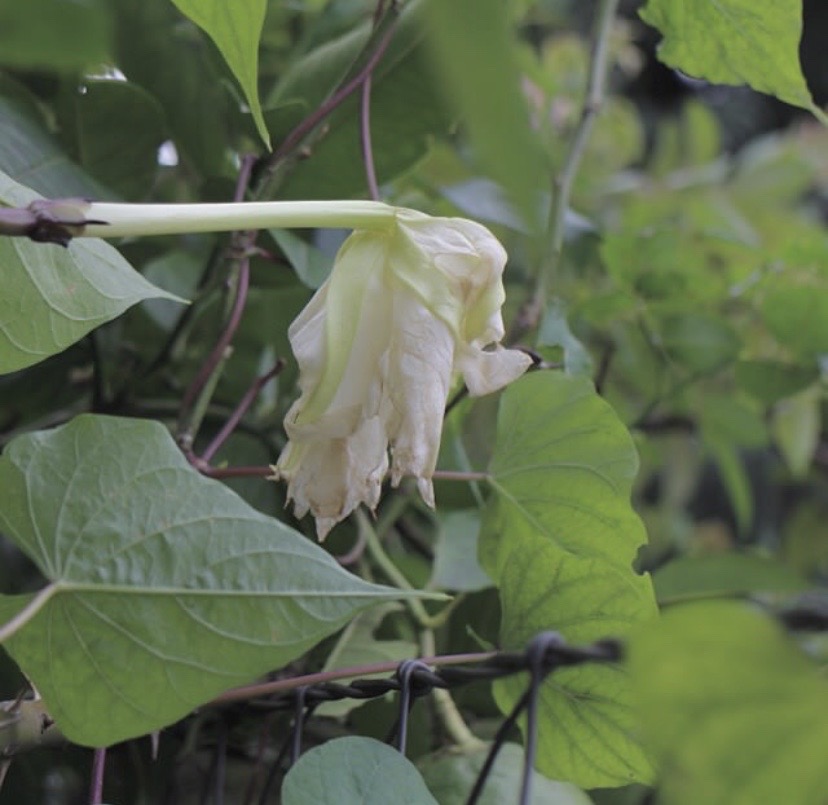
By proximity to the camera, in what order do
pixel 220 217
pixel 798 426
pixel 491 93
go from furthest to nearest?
pixel 798 426 → pixel 220 217 → pixel 491 93

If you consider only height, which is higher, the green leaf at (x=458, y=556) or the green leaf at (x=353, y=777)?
the green leaf at (x=353, y=777)

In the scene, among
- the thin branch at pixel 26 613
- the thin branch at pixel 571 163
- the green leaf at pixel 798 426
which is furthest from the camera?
the green leaf at pixel 798 426

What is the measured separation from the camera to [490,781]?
285 mm

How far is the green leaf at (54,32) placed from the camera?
11 cm

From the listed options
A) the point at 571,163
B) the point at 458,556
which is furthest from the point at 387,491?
the point at 571,163

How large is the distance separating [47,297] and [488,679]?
132 mm

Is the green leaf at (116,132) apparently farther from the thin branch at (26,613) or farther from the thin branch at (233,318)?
the thin branch at (26,613)

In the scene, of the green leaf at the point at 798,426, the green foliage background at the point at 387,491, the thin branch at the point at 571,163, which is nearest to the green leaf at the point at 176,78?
the green foliage background at the point at 387,491

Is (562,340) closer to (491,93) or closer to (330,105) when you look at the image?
(330,105)

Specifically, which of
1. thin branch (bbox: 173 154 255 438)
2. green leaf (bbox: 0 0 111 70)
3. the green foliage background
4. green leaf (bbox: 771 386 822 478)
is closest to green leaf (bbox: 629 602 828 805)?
the green foliage background

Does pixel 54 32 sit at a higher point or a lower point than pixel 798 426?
higher

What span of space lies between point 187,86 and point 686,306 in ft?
0.77

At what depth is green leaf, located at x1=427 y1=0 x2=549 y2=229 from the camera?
3.9 inches

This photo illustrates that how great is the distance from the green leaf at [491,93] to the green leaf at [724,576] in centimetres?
36
